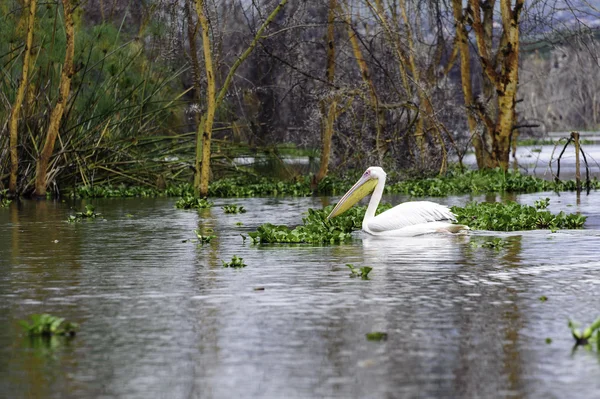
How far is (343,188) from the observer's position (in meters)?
31.9

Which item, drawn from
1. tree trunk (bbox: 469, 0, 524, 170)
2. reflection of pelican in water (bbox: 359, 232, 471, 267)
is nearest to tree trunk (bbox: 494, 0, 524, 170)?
tree trunk (bbox: 469, 0, 524, 170)

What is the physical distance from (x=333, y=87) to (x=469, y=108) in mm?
4132

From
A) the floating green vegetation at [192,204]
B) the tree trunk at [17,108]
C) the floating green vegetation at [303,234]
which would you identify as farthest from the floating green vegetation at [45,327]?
the tree trunk at [17,108]

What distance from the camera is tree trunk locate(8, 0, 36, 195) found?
28.6 metres

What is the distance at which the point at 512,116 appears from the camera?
33531mm

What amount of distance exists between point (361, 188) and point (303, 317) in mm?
10047

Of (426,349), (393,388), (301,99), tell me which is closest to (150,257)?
(426,349)

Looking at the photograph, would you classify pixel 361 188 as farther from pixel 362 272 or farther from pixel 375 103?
pixel 375 103

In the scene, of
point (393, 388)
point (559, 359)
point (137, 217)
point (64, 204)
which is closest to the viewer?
point (393, 388)

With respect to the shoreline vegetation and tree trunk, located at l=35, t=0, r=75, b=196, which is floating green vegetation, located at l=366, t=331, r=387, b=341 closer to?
tree trunk, located at l=35, t=0, r=75, b=196

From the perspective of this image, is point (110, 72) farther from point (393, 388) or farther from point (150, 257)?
point (393, 388)

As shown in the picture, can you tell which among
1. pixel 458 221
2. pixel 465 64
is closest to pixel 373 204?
pixel 458 221

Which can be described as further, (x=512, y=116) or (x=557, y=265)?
(x=512, y=116)

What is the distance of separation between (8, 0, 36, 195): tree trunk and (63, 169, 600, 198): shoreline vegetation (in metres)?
1.44
